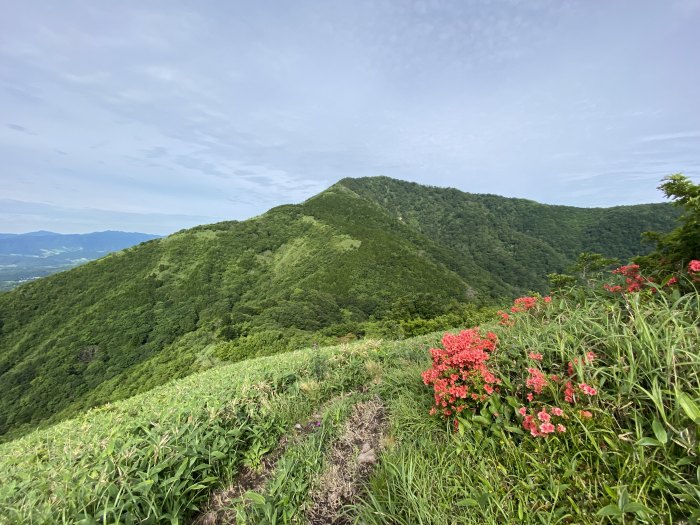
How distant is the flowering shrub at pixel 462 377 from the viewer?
9.59 feet

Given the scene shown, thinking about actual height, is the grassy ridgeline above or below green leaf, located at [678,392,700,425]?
below

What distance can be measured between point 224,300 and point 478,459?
6871 cm

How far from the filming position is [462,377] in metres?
3.05

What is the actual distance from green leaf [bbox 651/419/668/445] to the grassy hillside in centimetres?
2522

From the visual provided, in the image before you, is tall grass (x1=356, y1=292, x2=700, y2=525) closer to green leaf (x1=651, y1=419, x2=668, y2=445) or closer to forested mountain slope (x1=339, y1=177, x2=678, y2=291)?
green leaf (x1=651, y1=419, x2=668, y2=445)

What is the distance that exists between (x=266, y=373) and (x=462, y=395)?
11.0ft

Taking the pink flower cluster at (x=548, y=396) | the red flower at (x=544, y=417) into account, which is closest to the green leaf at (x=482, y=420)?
the pink flower cluster at (x=548, y=396)

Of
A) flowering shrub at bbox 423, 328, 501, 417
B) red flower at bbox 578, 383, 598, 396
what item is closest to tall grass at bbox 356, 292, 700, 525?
red flower at bbox 578, 383, 598, 396

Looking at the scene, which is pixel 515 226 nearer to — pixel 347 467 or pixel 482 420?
pixel 482 420

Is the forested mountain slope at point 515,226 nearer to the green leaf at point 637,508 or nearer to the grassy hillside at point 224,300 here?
the grassy hillside at point 224,300

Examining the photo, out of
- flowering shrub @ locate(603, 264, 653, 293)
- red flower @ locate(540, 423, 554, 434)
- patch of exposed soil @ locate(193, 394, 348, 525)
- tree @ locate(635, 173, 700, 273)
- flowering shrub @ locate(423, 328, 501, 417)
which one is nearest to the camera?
red flower @ locate(540, 423, 554, 434)

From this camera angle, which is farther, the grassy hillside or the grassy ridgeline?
the grassy hillside

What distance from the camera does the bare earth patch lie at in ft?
8.35

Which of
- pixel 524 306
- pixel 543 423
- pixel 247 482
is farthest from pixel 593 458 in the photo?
pixel 247 482
